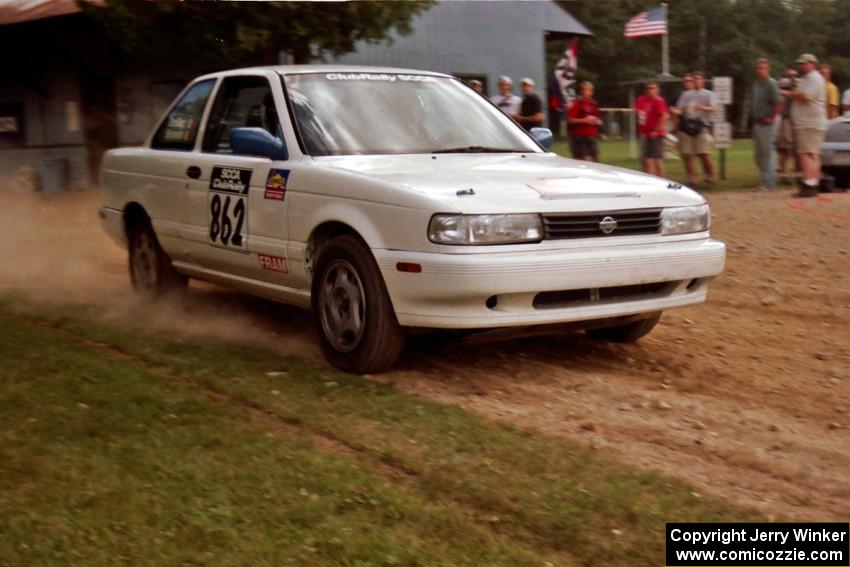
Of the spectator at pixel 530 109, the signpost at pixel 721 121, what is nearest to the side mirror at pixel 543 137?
the spectator at pixel 530 109

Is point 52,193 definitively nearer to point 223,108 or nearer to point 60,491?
point 223,108

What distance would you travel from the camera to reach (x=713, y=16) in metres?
66.7

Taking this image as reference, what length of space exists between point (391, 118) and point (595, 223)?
1662 mm

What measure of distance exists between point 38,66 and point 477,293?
719 inches

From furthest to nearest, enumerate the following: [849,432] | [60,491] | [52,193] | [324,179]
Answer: [52,193] < [324,179] < [849,432] < [60,491]

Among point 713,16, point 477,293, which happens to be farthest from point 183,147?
point 713,16

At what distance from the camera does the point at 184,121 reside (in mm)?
8117

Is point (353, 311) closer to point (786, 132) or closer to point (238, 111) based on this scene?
point (238, 111)

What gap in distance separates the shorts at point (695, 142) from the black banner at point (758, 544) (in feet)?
43.9

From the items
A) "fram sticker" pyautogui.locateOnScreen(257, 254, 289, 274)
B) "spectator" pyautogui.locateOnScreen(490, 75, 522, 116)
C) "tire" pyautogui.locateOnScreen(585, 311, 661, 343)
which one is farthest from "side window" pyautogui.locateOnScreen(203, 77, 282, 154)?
"spectator" pyautogui.locateOnScreen(490, 75, 522, 116)

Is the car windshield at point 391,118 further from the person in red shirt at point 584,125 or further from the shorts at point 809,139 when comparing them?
the person in red shirt at point 584,125

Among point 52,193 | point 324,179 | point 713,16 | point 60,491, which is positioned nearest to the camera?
point 60,491

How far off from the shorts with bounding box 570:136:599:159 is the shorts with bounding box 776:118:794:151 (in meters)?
2.70

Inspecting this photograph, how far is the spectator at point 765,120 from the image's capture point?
16172 mm
